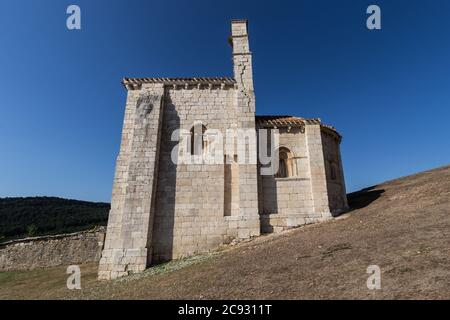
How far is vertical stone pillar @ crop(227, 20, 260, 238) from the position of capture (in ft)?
39.5

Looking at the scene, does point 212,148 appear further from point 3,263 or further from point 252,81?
point 3,263

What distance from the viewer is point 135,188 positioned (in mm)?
11969

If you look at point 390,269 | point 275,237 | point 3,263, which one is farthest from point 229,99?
point 3,263

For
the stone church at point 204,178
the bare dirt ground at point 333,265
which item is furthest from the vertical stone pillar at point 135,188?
the bare dirt ground at point 333,265

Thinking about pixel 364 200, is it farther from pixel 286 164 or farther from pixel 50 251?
pixel 50 251

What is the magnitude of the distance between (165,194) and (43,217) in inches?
1868

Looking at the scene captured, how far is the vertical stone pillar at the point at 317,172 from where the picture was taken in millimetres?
12727

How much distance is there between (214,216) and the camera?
12.3m

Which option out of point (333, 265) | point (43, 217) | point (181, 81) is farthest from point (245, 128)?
point (43, 217)

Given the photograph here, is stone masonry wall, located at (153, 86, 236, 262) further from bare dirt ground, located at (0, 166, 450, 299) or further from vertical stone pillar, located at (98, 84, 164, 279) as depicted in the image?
bare dirt ground, located at (0, 166, 450, 299)

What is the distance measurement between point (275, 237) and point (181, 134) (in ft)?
23.6

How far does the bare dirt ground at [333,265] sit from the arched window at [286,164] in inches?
130

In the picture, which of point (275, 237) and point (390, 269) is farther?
point (275, 237)

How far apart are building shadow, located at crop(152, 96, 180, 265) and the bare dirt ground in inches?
98.2
